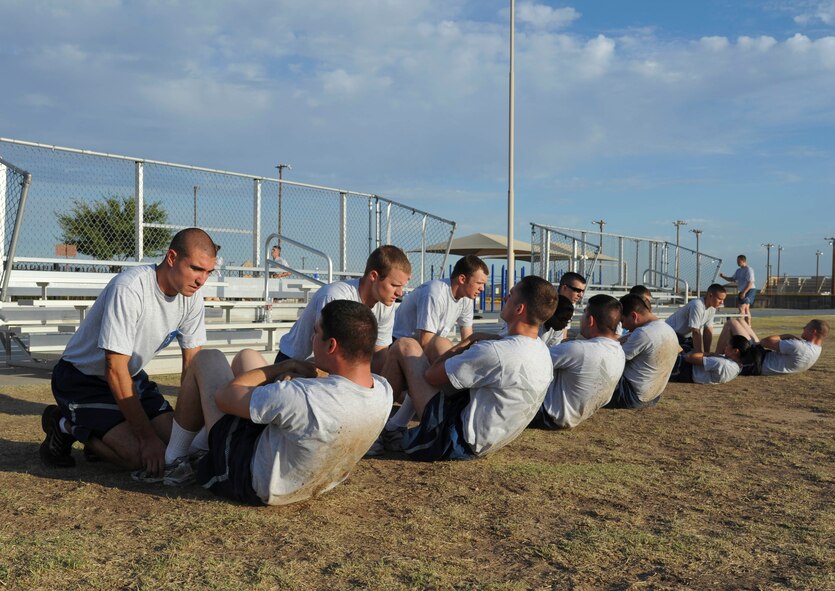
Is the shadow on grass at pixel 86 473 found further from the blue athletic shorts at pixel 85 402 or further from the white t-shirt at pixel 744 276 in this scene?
the white t-shirt at pixel 744 276

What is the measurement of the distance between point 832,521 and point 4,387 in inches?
280

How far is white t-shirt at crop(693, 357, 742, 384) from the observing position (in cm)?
912

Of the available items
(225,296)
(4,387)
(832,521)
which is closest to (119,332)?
(832,521)

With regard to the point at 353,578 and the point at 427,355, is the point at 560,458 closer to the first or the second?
the point at 427,355

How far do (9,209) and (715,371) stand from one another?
26.6 feet

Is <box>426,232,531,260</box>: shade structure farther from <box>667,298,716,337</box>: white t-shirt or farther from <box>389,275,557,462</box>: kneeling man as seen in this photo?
<box>389,275,557,462</box>: kneeling man

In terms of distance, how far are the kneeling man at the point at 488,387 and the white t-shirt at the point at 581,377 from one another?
0.96 meters

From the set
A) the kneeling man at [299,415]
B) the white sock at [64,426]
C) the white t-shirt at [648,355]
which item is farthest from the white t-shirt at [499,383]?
the white t-shirt at [648,355]

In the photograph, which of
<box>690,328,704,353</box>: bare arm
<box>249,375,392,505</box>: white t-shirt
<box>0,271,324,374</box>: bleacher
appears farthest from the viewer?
<box>690,328,704,353</box>: bare arm

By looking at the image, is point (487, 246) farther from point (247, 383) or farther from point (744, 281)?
point (247, 383)

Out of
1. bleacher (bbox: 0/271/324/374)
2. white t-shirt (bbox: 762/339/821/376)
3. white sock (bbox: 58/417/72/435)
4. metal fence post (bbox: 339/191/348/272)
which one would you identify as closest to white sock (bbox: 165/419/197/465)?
white sock (bbox: 58/417/72/435)

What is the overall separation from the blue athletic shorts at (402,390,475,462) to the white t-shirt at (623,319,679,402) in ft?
9.05

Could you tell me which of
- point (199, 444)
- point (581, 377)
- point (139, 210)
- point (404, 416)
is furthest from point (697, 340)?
point (199, 444)

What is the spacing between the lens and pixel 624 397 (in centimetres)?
694
